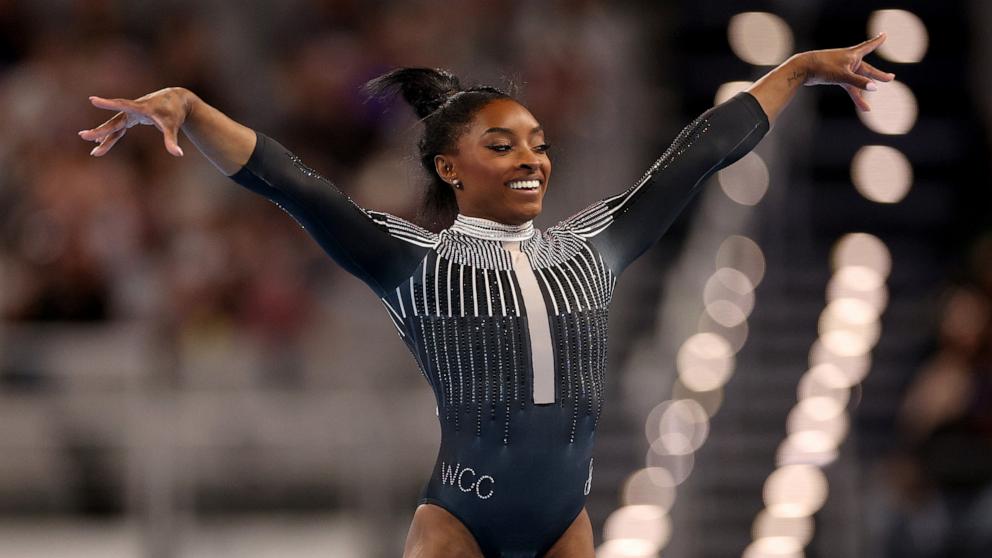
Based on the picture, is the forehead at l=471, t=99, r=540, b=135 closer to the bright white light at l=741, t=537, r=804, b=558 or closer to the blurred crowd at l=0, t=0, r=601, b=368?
the blurred crowd at l=0, t=0, r=601, b=368

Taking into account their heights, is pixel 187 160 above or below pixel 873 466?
above

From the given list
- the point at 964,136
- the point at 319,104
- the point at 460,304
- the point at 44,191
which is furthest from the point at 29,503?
the point at 964,136

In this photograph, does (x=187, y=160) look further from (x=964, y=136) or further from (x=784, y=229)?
(x=964, y=136)

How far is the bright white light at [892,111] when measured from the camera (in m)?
7.98

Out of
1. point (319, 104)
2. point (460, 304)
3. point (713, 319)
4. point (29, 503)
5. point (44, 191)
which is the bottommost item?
point (29, 503)

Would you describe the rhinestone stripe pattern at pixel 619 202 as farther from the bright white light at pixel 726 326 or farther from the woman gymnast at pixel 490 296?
the bright white light at pixel 726 326

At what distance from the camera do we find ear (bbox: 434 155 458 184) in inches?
144

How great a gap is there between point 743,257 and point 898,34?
1.49 metres

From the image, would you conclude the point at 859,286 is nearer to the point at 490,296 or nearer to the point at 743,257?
the point at 743,257

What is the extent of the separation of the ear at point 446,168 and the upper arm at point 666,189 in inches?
12.1

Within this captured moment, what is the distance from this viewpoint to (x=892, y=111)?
809 centimetres

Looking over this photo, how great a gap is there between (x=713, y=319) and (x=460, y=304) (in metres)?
4.15

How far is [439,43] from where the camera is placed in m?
8.66

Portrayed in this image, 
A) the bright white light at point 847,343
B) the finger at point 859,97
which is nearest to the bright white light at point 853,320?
the bright white light at point 847,343
